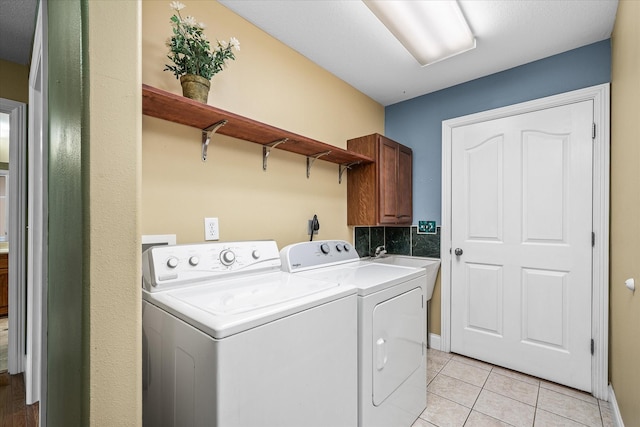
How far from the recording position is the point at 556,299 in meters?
2.18

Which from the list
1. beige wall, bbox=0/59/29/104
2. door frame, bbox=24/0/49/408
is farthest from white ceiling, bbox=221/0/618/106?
beige wall, bbox=0/59/29/104

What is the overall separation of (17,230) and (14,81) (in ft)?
3.75

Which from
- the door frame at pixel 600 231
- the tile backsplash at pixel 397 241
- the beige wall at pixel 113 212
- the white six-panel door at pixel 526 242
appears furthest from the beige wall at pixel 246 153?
the door frame at pixel 600 231

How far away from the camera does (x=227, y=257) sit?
143 cm

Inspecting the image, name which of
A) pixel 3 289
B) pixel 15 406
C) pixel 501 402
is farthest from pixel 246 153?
pixel 3 289

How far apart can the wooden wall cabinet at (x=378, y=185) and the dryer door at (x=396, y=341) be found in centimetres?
88

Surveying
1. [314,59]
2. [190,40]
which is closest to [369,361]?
[190,40]

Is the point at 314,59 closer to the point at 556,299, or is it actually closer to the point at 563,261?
the point at 563,261

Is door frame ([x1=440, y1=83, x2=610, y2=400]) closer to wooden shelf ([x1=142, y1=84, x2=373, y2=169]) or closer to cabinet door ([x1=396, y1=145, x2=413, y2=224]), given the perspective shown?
cabinet door ([x1=396, y1=145, x2=413, y2=224])

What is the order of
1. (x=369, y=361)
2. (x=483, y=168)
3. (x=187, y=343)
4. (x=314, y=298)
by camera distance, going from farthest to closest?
(x=483, y=168)
(x=369, y=361)
(x=314, y=298)
(x=187, y=343)

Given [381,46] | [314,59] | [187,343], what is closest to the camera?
[187,343]

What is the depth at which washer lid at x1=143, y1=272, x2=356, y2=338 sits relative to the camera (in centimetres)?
90

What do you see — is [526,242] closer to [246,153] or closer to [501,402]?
[501,402]

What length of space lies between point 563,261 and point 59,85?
2961mm
